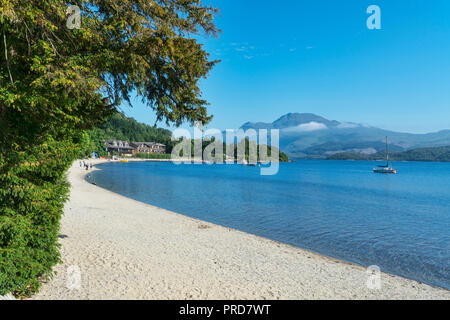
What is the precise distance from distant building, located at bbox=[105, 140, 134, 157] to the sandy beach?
519 ft

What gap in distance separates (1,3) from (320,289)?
9048mm

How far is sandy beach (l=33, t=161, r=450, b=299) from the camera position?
721 centimetres

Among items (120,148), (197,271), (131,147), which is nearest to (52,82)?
(197,271)

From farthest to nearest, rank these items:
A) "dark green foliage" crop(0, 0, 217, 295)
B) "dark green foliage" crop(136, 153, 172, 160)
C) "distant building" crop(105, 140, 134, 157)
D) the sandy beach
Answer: "dark green foliage" crop(136, 153, 172, 160) → "distant building" crop(105, 140, 134, 157) → the sandy beach → "dark green foliage" crop(0, 0, 217, 295)

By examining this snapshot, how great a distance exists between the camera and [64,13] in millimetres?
5246

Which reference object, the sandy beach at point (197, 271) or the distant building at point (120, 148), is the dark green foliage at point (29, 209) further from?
the distant building at point (120, 148)

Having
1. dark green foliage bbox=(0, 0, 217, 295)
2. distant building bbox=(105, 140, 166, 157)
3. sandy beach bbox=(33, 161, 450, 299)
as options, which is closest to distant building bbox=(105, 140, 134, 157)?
distant building bbox=(105, 140, 166, 157)

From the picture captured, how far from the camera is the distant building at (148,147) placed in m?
178

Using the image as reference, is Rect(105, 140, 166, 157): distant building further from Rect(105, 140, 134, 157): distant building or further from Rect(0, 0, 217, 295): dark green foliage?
Rect(0, 0, 217, 295): dark green foliage

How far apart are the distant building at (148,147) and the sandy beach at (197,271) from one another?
6597 inches

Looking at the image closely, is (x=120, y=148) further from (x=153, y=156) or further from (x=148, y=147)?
(x=148, y=147)

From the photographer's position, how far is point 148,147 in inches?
7279
